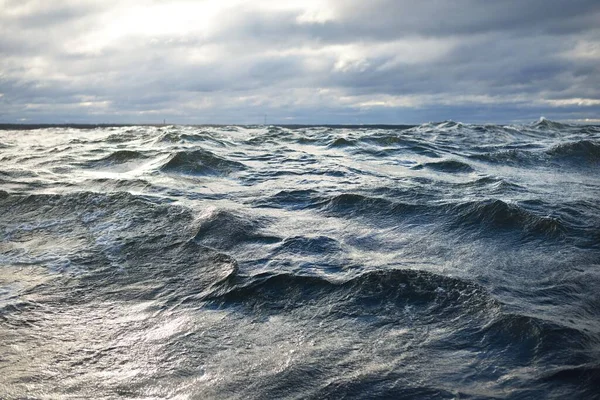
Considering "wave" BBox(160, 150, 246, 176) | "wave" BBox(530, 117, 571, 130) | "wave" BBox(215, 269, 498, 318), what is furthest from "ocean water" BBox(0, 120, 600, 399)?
"wave" BBox(530, 117, 571, 130)

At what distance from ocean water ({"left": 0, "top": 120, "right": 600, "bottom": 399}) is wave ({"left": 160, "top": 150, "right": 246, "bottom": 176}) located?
212cm

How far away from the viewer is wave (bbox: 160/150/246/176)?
45.4ft

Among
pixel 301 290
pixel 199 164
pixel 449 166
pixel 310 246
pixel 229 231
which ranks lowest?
pixel 301 290

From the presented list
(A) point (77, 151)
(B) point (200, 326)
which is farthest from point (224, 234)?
(A) point (77, 151)

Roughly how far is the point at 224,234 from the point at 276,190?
145 inches

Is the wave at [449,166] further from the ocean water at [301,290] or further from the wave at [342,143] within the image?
the wave at [342,143]

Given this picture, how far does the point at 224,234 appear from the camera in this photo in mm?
7656

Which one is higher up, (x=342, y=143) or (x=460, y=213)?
(x=342, y=143)

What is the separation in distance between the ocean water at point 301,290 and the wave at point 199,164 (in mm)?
2121

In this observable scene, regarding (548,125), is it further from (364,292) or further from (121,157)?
(364,292)

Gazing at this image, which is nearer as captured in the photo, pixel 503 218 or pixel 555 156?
pixel 503 218

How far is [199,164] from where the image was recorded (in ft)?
47.5

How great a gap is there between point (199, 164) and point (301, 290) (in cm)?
962

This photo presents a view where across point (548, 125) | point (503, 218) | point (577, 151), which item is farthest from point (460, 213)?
point (548, 125)
